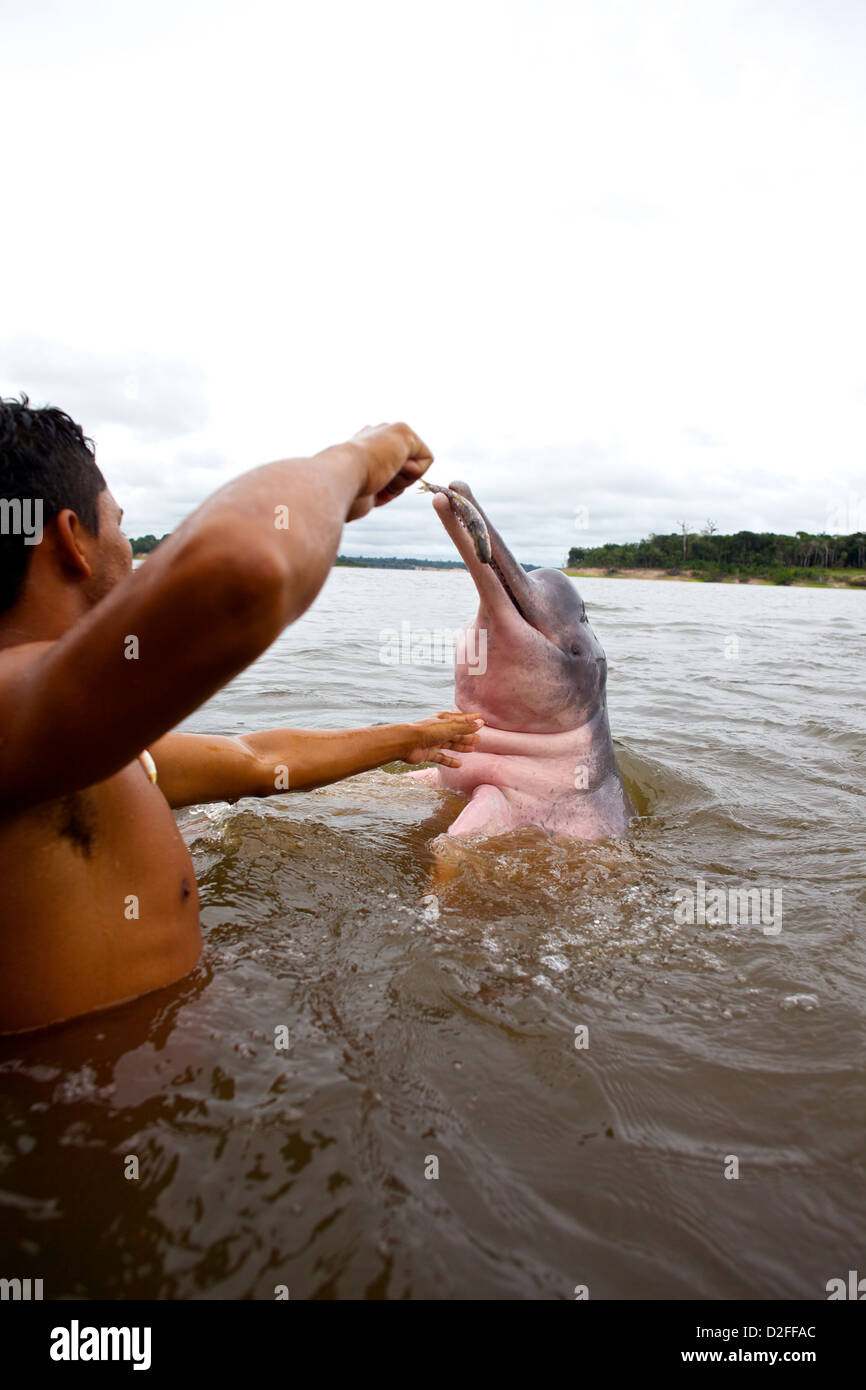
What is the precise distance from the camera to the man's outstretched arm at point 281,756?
8.94 ft

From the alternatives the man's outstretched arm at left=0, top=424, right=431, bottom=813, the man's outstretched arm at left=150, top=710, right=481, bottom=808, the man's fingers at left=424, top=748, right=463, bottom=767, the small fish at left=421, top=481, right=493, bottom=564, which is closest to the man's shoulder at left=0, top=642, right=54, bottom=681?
the man's outstretched arm at left=0, top=424, right=431, bottom=813

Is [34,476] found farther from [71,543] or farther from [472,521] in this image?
[472,521]

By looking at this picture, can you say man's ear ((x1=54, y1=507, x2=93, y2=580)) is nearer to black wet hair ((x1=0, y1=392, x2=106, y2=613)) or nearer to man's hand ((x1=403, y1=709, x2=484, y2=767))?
black wet hair ((x1=0, y1=392, x2=106, y2=613))

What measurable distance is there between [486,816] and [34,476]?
2.94 m

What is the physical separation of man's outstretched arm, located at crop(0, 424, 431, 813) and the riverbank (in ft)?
237

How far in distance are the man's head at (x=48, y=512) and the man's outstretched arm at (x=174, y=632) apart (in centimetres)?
35

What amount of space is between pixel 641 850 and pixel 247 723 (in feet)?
13.8

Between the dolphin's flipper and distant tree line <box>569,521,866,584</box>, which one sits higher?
distant tree line <box>569,521,866,584</box>

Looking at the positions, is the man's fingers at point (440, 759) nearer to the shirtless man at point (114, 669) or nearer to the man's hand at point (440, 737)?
the man's hand at point (440, 737)

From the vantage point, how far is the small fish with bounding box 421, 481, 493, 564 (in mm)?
3738

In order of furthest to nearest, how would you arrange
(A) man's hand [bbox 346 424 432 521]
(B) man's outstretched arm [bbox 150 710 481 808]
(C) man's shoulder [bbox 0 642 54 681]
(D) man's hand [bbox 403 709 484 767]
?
(D) man's hand [bbox 403 709 484 767], (B) man's outstretched arm [bbox 150 710 481 808], (A) man's hand [bbox 346 424 432 521], (C) man's shoulder [bbox 0 642 54 681]

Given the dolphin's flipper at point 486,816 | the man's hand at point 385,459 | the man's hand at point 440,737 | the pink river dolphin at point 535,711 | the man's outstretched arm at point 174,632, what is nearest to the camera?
the man's outstretched arm at point 174,632

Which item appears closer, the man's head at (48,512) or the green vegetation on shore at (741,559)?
the man's head at (48,512)

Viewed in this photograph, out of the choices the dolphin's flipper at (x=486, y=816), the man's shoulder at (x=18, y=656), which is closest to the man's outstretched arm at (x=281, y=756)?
the dolphin's flipper at (x=486, y=816)
